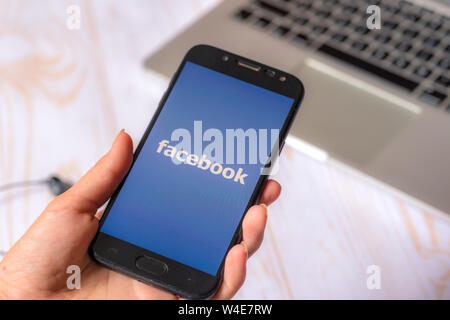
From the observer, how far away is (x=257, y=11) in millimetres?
780

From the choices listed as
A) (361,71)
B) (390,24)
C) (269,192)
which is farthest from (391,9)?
(269,192)

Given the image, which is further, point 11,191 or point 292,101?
point 11,191

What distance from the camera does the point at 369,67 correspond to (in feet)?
2.37

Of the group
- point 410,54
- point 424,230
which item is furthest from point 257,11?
point 424,230

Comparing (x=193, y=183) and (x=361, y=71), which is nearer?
(x=193, y=183)

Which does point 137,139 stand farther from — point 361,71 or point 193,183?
point 361,71

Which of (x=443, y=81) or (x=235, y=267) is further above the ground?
(x=443, y=81)

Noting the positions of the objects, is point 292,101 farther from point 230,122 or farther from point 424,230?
point 424,230

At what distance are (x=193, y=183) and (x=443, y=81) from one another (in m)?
0.39

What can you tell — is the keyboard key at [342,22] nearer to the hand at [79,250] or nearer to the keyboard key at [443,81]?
the keyboard key at [443,81]

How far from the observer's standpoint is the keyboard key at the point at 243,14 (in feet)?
2.54

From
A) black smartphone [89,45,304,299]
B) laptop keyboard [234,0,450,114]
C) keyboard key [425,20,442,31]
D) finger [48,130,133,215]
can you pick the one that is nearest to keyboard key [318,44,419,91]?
laptop keyboard [234,0,450,114]

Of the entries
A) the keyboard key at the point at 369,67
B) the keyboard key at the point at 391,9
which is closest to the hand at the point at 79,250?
the keyboard key at the point at 369,67
